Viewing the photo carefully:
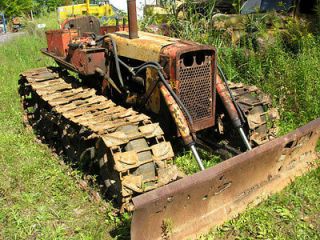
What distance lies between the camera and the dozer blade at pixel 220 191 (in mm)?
3197

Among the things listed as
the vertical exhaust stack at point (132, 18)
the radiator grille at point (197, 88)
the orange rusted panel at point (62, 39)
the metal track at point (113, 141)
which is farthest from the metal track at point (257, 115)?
the orange rusted panel at point (62, 39)

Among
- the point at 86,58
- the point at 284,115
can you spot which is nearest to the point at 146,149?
the point at 86,58

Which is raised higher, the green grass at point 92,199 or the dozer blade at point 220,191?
the dozer blade at point 220,191

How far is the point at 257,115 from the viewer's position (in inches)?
193

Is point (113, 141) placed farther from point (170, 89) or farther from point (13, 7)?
point (13, 7)

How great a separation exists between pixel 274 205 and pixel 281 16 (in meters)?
5.29

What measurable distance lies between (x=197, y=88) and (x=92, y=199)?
64.3 inches

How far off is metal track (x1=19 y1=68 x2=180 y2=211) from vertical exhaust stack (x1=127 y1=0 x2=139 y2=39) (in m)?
0.88

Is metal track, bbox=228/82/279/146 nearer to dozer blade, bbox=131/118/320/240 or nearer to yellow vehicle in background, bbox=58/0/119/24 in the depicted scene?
dozer blade, bbox=131/118/320/240

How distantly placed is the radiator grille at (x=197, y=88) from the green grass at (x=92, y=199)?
0.75 m

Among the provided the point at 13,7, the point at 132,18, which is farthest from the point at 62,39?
the point at 13,7

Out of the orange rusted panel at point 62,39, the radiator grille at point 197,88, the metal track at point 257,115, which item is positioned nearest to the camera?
the radiator grille at point 197,88

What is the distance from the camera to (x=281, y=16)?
820 centimetres

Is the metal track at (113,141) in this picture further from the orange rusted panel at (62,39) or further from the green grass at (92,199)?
the orange rusted panel at (62,39)
